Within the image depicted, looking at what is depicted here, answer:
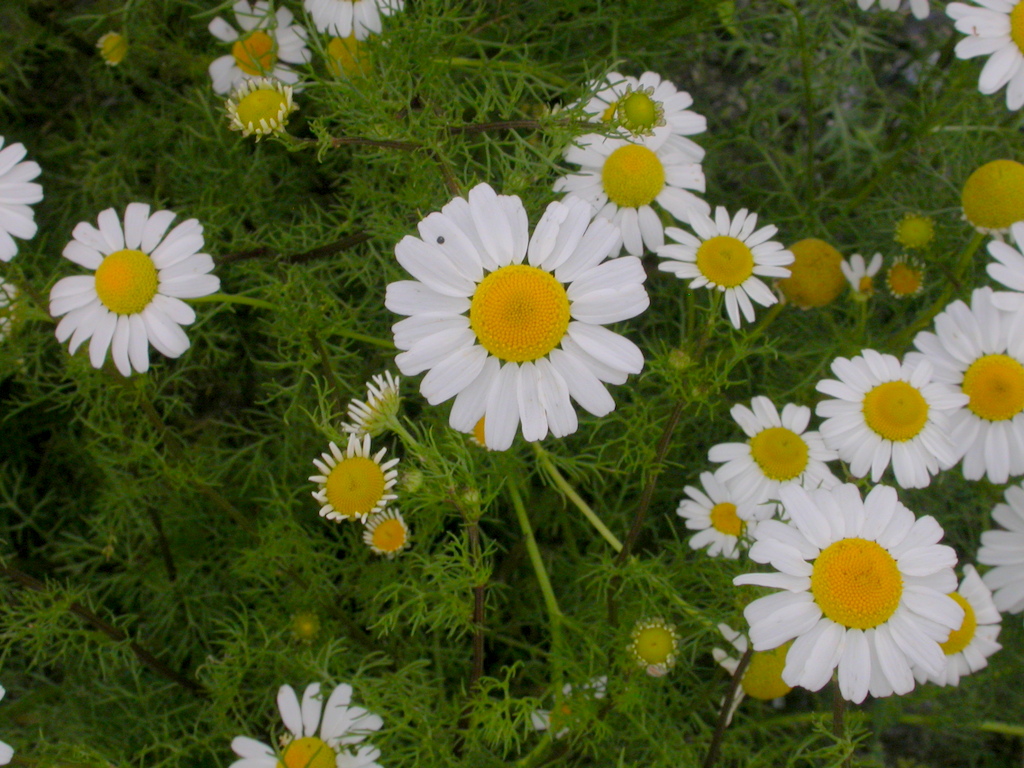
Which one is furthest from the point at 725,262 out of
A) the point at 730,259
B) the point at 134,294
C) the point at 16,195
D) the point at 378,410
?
the point at 16,195

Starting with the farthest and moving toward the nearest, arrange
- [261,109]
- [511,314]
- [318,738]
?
1. [318,738]
2. [261,109]
3. [511,314]

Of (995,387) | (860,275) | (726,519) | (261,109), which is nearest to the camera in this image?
(261,109)

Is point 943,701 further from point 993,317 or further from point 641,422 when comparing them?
point 641,422

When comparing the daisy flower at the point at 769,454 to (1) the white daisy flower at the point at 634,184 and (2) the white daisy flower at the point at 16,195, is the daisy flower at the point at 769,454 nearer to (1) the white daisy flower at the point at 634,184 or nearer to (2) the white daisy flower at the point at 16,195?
(1) the white daisy flower at the point at 634,184

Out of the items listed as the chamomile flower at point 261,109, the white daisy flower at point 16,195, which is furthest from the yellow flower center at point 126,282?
the chamomile flower at point 261,109

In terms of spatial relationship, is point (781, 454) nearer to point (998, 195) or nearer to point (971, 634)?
point (971, 634)

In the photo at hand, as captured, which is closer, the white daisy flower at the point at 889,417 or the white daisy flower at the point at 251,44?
the white daisy flower at the point at 889,417

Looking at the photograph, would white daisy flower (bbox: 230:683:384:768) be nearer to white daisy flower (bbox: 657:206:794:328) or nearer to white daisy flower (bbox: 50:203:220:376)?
white daisy flower (bbox: 50:203:220:376)
